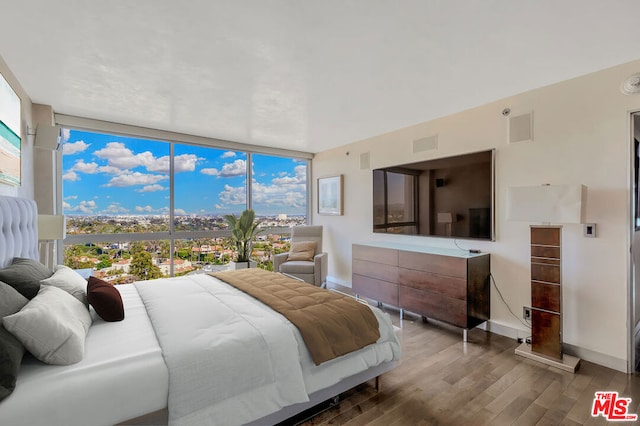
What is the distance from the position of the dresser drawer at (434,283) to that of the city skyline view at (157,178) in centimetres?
292

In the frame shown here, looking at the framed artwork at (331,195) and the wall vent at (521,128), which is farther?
the framed artwork at (331,195)

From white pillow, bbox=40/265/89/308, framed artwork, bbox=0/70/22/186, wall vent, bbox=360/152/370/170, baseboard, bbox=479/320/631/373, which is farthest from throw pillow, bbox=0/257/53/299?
wall vent, bbox=360/152/370/170

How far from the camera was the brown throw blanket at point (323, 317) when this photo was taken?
1757mm

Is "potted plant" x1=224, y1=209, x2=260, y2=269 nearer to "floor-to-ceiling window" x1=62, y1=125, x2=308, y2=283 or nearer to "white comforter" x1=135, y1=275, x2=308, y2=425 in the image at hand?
"floor-to-ceiling window" x1=62, y1=125, x2=308, y2=283

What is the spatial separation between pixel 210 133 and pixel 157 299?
2937 millimetres

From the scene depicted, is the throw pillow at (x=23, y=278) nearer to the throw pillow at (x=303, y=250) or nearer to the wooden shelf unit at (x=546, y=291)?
the throw pillow at (x=303, y=250)

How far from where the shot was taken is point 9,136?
237 centimetres

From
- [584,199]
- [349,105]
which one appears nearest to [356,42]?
[349,105]

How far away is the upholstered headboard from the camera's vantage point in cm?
201

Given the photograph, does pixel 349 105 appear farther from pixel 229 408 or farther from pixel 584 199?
pixel 229 408

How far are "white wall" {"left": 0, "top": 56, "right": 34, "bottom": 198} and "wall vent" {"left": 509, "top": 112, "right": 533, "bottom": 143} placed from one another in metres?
4.55

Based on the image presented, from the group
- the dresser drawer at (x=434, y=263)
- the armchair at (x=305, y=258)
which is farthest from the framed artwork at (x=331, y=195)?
the dresser drawer at (x=434, y=263)

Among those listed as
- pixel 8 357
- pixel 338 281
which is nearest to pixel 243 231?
pixel 338 281

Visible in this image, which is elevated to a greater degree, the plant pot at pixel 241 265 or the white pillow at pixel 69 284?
the white pillow at pixel 69 284
